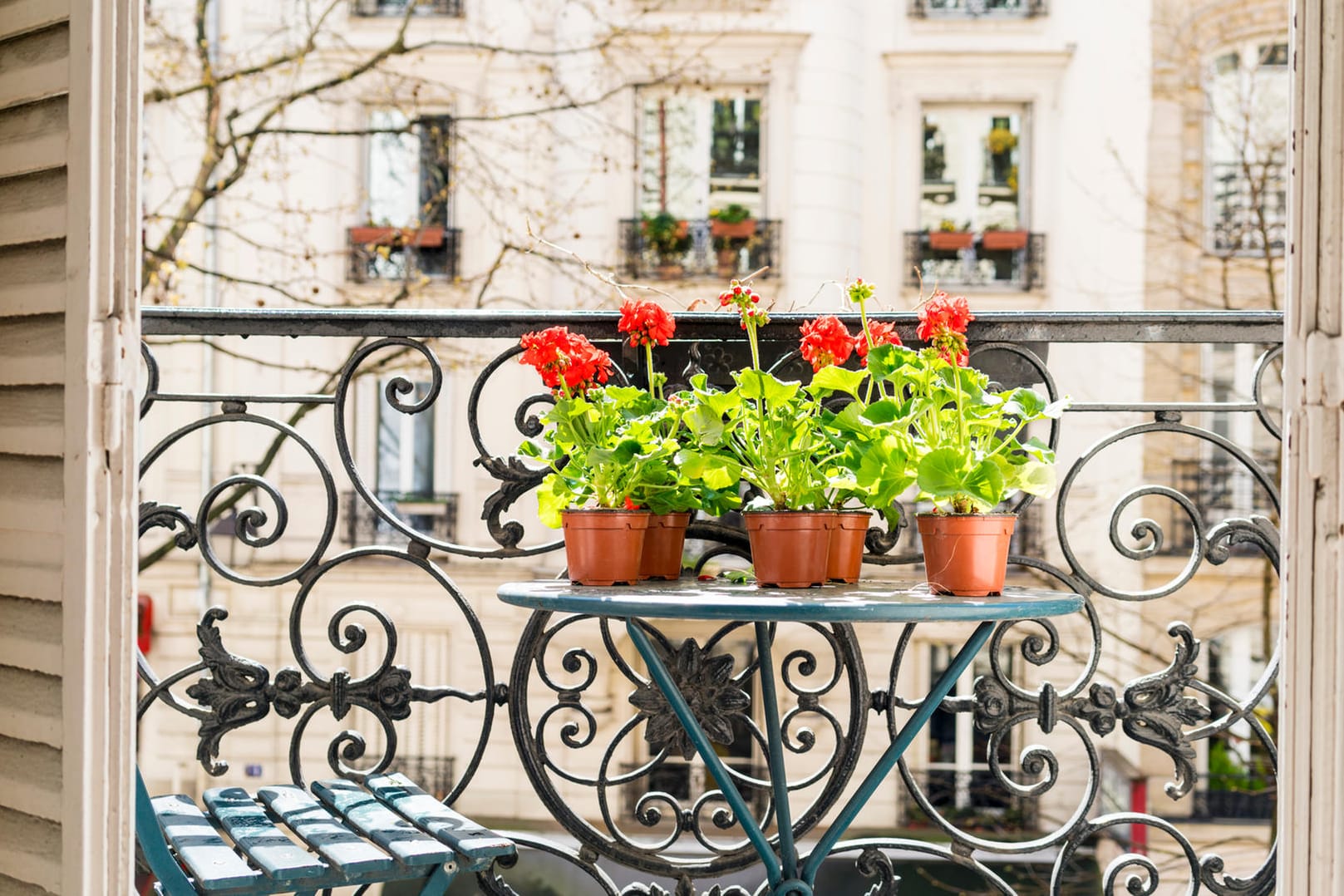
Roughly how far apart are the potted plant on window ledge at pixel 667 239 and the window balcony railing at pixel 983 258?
2.26 meters

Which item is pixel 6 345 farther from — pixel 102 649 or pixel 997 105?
pixel 997 105

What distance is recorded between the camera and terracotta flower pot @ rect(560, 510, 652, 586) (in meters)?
1.99

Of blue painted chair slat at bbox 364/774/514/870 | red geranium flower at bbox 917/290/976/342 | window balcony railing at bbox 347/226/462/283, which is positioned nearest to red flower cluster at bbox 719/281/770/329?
red geranium flower at bbox 917/290/976/342

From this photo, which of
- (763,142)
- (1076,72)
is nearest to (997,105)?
(1076,72)

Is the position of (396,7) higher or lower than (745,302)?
higher

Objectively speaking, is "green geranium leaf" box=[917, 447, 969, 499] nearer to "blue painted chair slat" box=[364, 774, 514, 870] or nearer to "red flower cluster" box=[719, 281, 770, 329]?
"red flower cluster" box=[719, 281, 770, 329]

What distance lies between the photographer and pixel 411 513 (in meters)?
13.0

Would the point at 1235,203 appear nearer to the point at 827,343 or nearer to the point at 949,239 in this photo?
the point at 949,239

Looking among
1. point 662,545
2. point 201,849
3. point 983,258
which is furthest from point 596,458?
point 983,258

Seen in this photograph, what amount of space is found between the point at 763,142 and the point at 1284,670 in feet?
39.7

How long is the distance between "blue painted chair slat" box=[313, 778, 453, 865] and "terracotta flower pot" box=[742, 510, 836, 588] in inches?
22.7

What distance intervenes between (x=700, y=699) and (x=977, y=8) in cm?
1247

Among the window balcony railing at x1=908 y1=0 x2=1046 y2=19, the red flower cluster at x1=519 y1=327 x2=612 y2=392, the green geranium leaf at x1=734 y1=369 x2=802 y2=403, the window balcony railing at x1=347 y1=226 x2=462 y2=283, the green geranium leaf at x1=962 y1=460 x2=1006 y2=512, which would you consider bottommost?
the green geranium leaf at x1=962 y1=460 x2=1006 y2=512

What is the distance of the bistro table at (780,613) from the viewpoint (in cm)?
167
